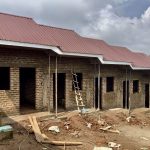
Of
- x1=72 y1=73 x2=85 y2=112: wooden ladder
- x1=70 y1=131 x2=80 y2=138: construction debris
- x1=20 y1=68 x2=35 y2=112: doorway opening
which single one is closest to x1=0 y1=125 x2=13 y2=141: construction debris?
x1=70 y1=131 x2=80 y2=138: construction debris

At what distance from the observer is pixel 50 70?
15680 mm

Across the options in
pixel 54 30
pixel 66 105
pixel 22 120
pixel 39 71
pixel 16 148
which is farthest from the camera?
pixel 54 30

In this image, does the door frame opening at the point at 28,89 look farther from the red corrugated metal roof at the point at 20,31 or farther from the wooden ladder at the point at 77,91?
the wooden ladder at the point at 77,91

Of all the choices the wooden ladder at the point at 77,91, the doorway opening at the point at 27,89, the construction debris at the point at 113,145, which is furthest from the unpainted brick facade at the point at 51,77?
the construction debris at the point at 113,145

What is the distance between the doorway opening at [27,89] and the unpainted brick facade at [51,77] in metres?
0.62

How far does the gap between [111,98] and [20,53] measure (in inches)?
339

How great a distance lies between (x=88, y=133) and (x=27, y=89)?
5.13 meters

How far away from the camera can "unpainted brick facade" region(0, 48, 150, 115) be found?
45.4 feet

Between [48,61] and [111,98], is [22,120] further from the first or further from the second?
[111,98]

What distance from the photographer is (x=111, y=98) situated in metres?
20.8

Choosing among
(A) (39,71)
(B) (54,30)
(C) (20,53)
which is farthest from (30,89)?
(B) (54,30)

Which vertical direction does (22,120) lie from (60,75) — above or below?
below

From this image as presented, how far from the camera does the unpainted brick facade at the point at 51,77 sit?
545 inches

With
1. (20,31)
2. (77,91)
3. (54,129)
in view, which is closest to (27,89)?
(77,91)
